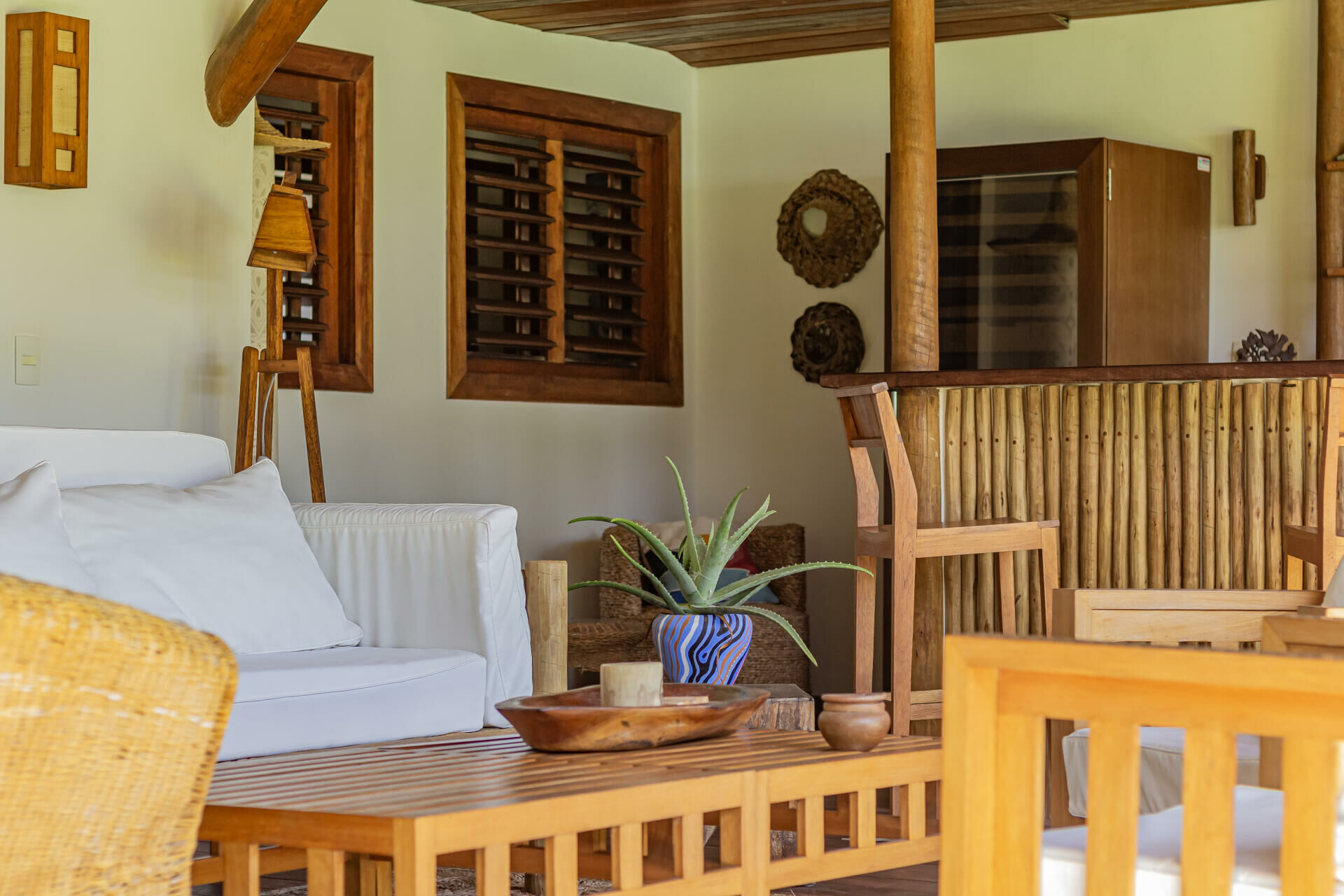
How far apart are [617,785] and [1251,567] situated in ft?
10.4

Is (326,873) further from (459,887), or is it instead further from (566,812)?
(459,887)

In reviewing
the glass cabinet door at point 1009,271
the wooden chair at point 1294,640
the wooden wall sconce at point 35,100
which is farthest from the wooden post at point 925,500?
the wooden chair at point 1294,640

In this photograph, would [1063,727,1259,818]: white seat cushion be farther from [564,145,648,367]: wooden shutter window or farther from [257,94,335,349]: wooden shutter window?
[564,145,648,367]: wooden shutter window

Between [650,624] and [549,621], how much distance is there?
265cm

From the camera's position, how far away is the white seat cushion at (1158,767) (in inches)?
95.3

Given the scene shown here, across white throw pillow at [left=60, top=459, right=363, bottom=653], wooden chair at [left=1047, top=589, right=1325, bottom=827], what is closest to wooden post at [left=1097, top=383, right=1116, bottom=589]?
wooden chair at [left=1047, top=589, right=1325, bottom=827]

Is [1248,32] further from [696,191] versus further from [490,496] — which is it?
[490,496]

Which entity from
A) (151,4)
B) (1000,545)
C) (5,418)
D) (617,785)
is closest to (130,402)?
(5,418)

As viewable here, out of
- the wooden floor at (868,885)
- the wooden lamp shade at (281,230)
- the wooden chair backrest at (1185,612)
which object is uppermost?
the wooden lamp shade at (281,230)

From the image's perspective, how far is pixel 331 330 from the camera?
5.86 meters

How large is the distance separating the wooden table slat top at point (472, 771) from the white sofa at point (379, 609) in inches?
14.1

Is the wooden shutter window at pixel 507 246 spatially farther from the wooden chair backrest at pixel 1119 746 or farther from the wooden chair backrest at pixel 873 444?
the wooden chair backrest at pixel 1119 746

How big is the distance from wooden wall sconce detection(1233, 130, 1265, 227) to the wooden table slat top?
448 cm

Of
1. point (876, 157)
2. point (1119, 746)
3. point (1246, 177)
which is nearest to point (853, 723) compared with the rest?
point (1119, 746)
